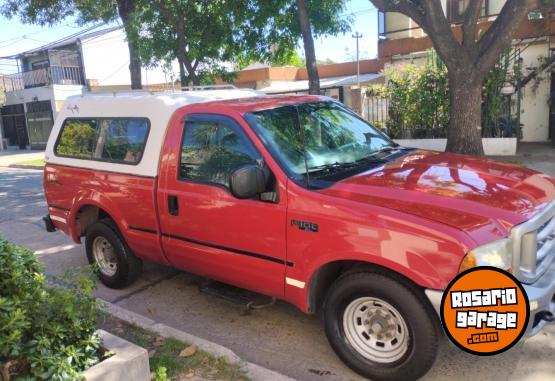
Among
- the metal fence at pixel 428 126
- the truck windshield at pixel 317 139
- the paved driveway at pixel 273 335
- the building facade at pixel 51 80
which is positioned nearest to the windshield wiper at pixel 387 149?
the truck windshield at pixel 317 139

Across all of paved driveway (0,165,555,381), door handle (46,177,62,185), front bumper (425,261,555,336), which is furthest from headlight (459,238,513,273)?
door handle (46,177,62,185)

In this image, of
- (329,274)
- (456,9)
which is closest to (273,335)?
(329,274)

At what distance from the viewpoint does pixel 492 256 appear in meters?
2.77

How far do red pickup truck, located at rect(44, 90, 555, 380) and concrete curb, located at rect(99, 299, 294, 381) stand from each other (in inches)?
21.1

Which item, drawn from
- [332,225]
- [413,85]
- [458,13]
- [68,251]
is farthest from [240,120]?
[458,13]

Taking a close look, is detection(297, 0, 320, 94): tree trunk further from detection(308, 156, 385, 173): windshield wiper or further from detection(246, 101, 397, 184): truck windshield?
detection(308, 156, 385, 173): windshield wiper

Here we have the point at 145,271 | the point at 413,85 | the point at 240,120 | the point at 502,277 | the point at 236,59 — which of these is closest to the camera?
the point at 502,277

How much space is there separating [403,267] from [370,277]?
0.87 feet

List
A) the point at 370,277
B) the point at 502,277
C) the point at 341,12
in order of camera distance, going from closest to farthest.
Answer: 1. the point at 502,277
2. the point at 370,277
3. the point at 341,12

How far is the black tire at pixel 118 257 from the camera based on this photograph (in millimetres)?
4977

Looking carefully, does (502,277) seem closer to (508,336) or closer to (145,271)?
(508,336)

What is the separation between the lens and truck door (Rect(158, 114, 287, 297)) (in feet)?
11.9

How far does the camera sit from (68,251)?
682cm

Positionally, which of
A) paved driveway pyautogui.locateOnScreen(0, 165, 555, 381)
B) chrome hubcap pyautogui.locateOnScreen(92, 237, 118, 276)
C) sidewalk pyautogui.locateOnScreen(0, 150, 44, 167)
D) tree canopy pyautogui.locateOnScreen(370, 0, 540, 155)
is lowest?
sidewalk pyautogui.locateOnScreen(0, 150, 44, 167)
